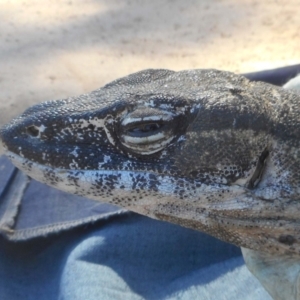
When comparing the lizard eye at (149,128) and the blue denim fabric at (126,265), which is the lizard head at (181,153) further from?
the blue denim fabric at (126,265)

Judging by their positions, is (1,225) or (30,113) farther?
(1,225)

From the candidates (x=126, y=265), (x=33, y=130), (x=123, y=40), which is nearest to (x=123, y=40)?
(x=123, y=40)

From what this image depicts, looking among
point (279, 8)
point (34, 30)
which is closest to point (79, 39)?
point (34, 30)

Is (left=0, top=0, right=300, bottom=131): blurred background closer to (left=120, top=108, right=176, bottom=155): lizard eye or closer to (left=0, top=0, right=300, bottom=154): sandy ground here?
(left=0, top=0, right=300, bottom=154): sandy ground

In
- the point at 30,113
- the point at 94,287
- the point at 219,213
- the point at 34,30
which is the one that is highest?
the point at 30,113

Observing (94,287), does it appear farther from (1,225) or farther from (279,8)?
(279,8)

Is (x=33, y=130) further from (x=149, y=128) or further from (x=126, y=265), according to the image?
(x=126, y=265)

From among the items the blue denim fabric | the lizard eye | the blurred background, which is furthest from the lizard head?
the blurred background
